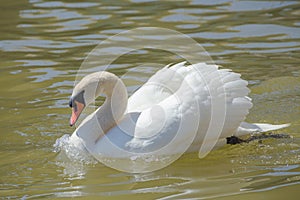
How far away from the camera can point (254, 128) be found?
23.1 feet

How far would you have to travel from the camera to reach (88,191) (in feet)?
19.2

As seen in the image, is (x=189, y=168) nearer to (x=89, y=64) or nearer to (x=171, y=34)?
(x=89, y=64)

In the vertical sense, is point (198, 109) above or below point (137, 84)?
above

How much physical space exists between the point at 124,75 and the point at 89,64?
860 millimetres

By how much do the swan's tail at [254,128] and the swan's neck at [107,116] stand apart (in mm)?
1131

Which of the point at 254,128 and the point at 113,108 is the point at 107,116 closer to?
the point at 113,108

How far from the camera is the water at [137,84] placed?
5875mm

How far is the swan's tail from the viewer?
275 inches

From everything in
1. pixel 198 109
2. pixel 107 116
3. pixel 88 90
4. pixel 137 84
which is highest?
pixel 88 90

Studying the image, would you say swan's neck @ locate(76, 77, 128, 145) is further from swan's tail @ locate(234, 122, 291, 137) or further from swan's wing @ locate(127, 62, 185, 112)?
swan's tail @ locate(234, 122, 291, 137)

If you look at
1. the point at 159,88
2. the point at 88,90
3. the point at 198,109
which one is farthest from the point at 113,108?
the point at 198,109

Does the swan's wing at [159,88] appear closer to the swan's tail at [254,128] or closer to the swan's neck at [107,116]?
the swan's neck at [107,116]

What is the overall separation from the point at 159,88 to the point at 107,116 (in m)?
0.58

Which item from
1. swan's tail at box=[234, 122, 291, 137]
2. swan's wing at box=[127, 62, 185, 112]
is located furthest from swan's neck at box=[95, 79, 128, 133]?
swan's tail at box=[234, 122, 291, 137]
